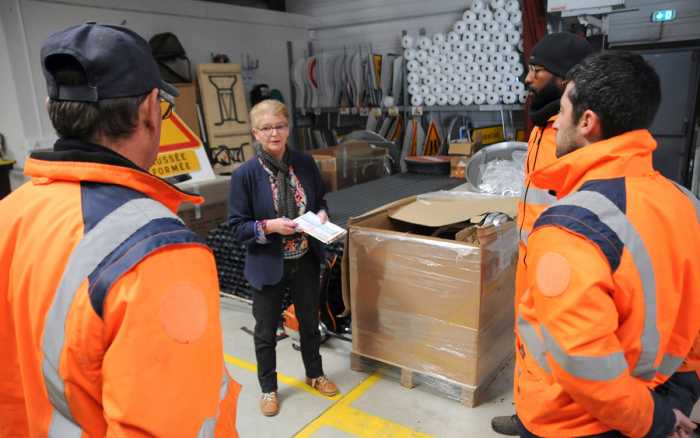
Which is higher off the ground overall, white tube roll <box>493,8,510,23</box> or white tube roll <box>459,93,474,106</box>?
white tube roll <box>493,8,510,23</box>

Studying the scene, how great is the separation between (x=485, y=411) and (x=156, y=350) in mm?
2225

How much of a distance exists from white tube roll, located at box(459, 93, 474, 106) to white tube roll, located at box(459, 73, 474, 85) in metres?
0.15

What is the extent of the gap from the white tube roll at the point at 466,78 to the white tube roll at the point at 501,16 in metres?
0.71

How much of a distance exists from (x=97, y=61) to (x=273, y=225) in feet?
5.06

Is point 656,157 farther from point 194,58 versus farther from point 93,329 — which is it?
point 194,58

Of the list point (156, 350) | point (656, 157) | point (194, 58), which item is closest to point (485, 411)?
point (156, 350)

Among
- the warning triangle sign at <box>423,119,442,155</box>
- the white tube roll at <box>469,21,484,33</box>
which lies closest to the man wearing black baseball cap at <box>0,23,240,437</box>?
the white tube roll at <box>469,21,484,33</box>

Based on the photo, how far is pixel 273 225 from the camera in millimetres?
2355

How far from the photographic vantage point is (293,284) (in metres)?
2.61

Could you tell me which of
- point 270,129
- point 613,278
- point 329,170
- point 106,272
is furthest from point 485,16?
point 106,272

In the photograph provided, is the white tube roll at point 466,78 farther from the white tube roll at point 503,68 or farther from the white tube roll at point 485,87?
the white tube roll at point 503,68

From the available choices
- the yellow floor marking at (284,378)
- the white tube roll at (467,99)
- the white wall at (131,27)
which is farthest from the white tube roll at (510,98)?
the yellow floor marking at (284,378)

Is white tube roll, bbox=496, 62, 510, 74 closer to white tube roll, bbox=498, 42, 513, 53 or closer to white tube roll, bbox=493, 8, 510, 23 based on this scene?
white tube roll, bbox=498, 42, 513, 53

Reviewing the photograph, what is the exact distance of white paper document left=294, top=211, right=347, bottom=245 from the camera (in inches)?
91.0
